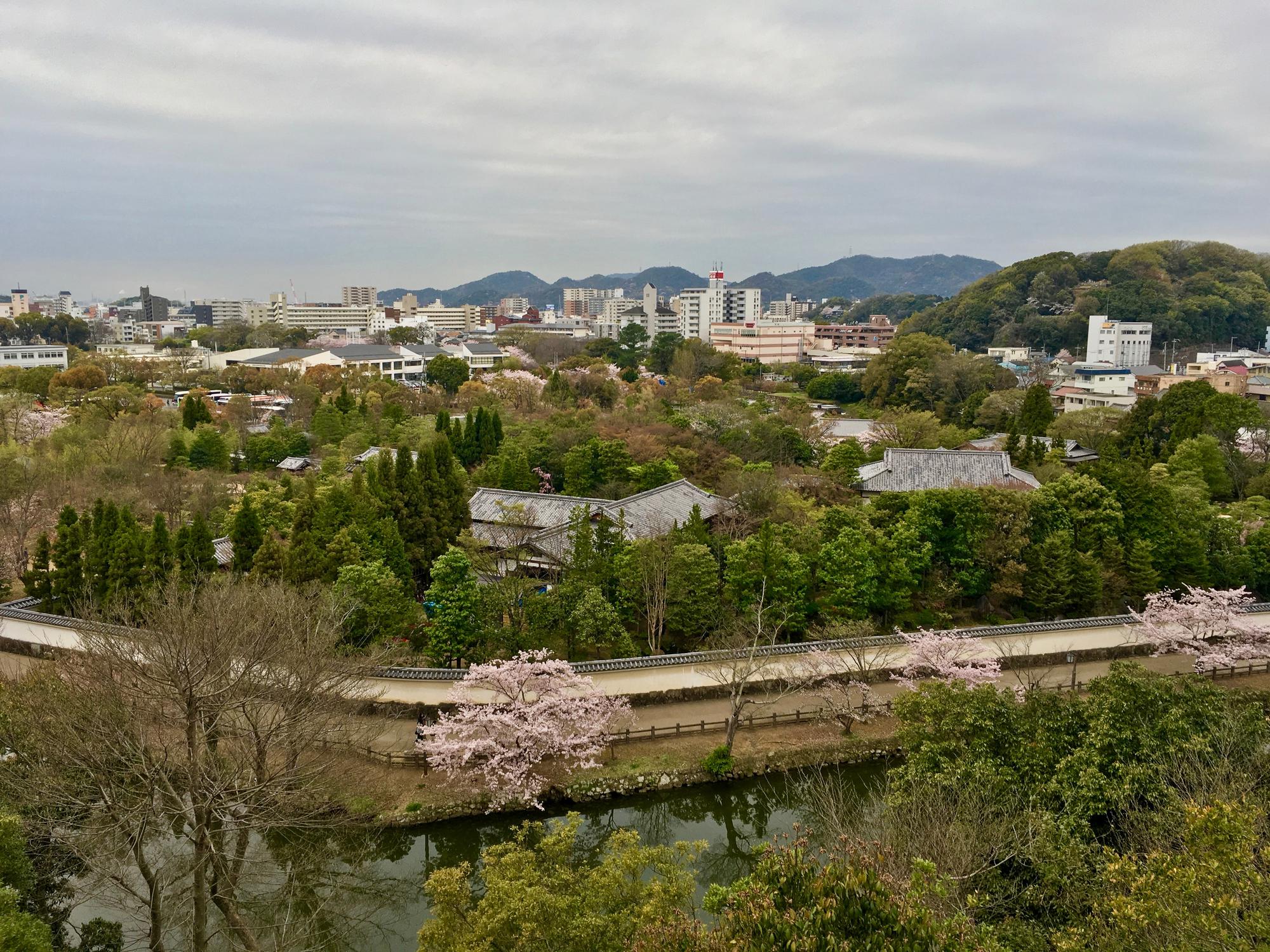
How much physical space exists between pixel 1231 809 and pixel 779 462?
75.1 ft

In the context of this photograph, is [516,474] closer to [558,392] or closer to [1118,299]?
[558,392]

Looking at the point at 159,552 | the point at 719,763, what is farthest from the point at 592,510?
the point at 159,552

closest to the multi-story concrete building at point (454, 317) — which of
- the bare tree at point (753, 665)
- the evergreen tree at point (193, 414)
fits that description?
the evergreen tree at point (193, 414)

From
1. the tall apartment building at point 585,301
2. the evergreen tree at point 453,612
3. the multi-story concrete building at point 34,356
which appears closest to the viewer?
the evergreen tree at point 453,612

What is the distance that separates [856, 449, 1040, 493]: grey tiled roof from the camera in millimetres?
24641

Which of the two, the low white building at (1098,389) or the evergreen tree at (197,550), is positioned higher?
the low white building at (1098,389)

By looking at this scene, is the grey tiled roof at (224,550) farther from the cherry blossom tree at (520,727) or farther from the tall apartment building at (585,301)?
the tall apartment building at (585,301)

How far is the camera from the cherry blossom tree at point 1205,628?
1664 centimetres

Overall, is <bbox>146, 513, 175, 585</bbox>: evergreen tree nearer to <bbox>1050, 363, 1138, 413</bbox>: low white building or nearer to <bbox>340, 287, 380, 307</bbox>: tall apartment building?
<bbox>1050, 363, 1138, 413</bbox>: low white building

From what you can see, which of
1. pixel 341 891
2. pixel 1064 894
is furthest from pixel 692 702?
pixel 1064 894

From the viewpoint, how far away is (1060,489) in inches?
773

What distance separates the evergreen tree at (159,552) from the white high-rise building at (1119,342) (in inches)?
2479

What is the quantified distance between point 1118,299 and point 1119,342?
736 cm

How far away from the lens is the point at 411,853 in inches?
480
